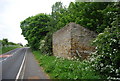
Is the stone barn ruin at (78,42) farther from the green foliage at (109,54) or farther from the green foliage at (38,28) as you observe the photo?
the green foliage at (38,28)

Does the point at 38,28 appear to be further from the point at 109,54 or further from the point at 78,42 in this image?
the point at 109,54

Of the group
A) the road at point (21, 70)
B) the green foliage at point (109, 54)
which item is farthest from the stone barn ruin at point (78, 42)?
the green foliage at point (109, 54)

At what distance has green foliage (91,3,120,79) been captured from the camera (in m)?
5.54

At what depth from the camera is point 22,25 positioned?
146 ft

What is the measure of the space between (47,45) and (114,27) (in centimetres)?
1276

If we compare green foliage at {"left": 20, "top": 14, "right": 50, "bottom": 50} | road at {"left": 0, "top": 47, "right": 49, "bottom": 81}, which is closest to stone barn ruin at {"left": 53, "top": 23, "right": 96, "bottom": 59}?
road at {"left": 0, "top": 47, "right": 49, "bottom": 81}

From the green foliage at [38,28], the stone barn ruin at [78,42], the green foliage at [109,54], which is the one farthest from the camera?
the green foliage at [38,28]

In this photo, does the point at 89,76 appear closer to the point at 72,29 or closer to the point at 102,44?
the point at 102,44

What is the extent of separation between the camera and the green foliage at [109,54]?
5539 mm

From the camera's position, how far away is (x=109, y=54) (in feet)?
19.0

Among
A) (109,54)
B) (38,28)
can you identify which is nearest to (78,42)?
(109,54)

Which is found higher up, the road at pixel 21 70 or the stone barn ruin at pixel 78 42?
the stone barn ruin at pixel 78 42

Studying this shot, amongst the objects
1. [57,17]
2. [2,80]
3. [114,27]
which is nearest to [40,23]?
[57,17]

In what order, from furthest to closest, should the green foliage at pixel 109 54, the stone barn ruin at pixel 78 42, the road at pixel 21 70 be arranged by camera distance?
the stone barn ruin at pixel 78 42, the road at pixel 21 70, the green foliage at pixel 109 54
